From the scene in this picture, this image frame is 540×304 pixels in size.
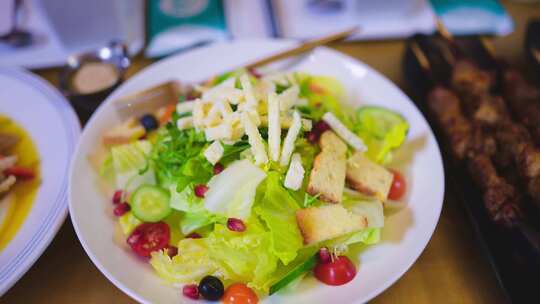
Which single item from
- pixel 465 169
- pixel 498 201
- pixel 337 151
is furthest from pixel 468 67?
pixel 337 151

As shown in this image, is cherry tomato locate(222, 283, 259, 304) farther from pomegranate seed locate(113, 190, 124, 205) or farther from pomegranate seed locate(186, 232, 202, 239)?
pomegranate seed locate(113, 190, 124, 205)

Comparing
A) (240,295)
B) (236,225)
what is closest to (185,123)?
(236,225)

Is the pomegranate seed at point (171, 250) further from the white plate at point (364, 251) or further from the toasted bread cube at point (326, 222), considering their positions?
the toasted bread cube at point (326, 222)

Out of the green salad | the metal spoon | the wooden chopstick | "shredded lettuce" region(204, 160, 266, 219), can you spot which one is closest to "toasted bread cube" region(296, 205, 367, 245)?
the green salad

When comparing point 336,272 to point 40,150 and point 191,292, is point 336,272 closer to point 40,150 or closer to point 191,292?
point 191,292

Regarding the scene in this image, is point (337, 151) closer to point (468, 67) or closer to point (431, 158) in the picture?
point (431, 158)

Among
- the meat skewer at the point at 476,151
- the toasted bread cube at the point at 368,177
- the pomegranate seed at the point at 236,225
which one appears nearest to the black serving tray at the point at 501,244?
the meat skewer at the point at 476,151
